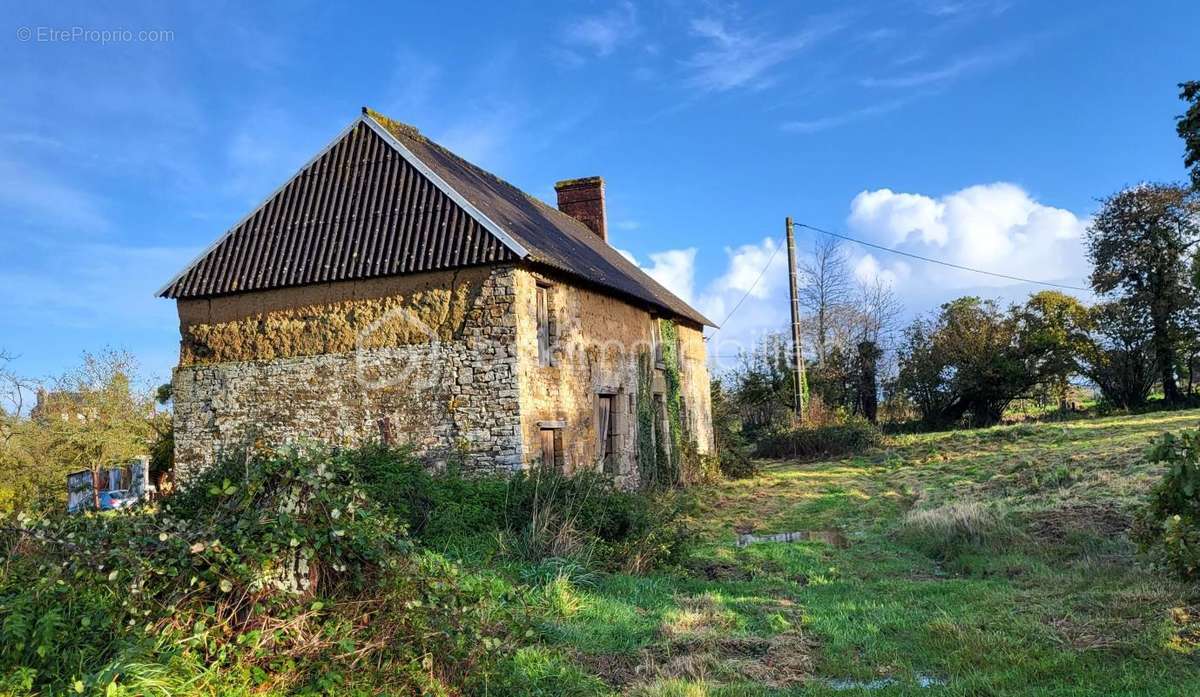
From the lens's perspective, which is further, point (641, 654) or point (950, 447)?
point (950, 447)

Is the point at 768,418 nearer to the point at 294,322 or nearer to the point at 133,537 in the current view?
the point at 294,322

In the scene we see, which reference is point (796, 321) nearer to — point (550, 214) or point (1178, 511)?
point (550, 214)

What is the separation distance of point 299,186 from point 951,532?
1213cm

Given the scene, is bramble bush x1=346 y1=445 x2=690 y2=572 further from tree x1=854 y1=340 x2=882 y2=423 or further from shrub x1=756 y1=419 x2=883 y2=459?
tree x1=854 y1=340 x2=882 y2=423

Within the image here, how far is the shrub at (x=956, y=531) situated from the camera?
8.99m

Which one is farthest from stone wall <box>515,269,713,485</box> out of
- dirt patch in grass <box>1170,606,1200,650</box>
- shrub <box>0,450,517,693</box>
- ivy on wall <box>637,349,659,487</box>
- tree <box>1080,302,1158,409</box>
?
tree <box>1080,302,1158,409</box>

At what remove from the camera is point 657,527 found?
30.1ft

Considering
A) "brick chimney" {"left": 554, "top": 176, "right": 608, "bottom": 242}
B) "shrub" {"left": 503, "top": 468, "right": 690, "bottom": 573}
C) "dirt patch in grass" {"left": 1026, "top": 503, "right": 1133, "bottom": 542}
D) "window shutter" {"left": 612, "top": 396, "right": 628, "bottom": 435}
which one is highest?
"brick chimney" {"left": 554, "top": 176, "right": 608, "bottom": 242}

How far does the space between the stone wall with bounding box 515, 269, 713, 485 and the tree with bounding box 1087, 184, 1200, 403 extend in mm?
19249

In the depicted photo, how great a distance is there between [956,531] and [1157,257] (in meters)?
23.7

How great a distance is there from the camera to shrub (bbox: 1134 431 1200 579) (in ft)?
17.6

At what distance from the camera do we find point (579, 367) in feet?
47.3

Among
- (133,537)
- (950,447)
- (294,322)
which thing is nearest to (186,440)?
(294,322)

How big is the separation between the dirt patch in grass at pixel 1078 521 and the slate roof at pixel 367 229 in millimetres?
7655
